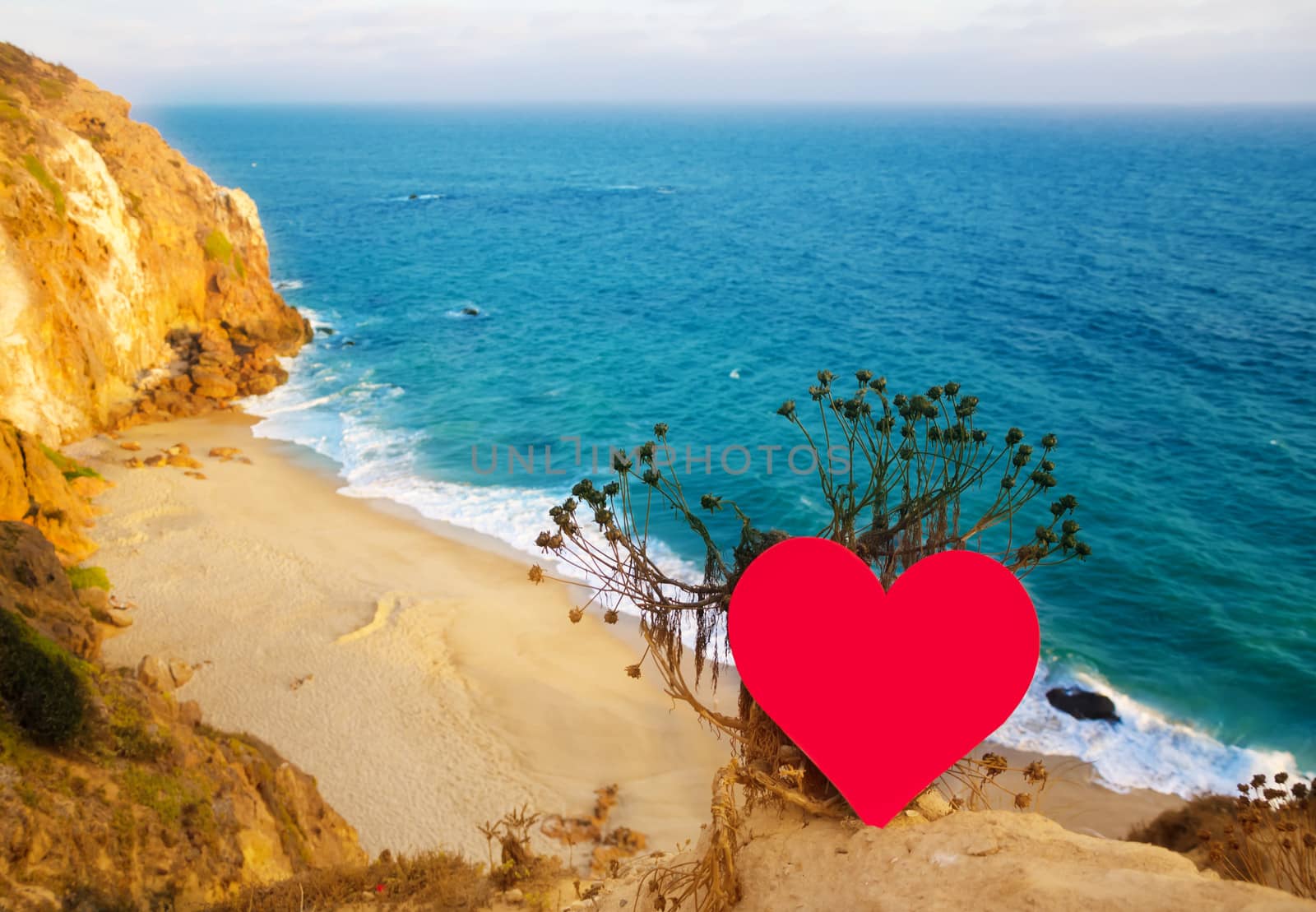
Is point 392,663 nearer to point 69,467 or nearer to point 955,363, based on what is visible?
point 69,467

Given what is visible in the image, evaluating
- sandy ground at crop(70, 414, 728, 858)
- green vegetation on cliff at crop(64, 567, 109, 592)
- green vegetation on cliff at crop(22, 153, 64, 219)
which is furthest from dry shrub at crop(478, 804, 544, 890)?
green vegetation on cliff at crop(22, 153, 64, 219)

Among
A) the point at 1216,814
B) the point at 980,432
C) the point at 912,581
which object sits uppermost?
the point at 980,432

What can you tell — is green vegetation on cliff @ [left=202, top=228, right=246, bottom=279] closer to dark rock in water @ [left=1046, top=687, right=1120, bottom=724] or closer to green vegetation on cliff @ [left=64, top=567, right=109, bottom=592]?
green vegetation on cliff @ [left=64, top=567, right=109, bottom=592]

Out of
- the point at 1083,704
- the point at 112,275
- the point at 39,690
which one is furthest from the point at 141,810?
the point at 112,275

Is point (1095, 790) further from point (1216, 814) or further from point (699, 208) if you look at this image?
point (699, 208)

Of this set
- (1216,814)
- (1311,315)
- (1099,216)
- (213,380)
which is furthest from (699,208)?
(1216,814)

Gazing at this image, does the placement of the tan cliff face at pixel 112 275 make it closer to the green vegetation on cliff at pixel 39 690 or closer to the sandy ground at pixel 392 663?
the sandy ground at pixel 392 663
